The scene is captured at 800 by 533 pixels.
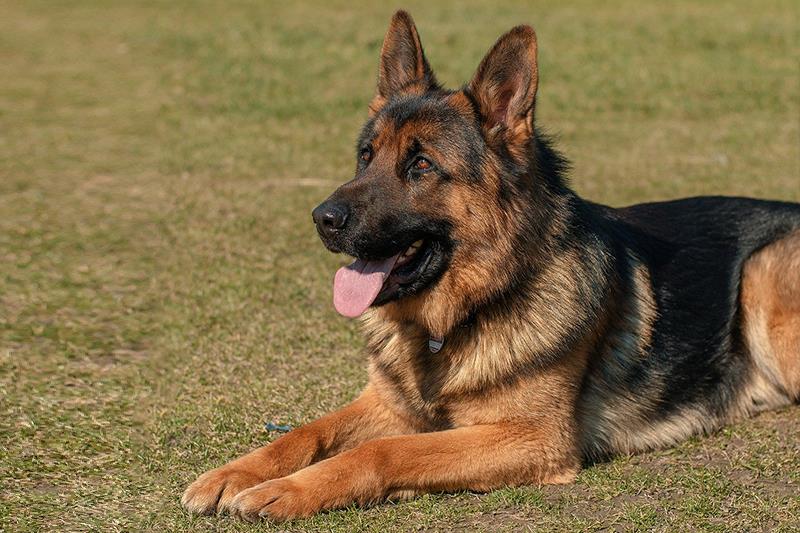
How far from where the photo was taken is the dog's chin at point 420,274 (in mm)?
4812

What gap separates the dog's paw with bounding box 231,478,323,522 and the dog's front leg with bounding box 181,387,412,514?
0.38ft

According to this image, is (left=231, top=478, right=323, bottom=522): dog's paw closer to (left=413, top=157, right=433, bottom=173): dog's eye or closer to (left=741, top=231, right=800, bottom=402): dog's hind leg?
(left=413, top=157, right=433, bottom=173): dog's eye

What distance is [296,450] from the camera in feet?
15.6

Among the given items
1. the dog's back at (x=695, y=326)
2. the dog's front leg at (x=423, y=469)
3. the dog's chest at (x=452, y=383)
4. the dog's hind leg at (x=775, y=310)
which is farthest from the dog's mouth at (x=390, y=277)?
the dog's hind leg at (x=775, y=310)

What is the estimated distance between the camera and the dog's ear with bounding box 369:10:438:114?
535 centimetres

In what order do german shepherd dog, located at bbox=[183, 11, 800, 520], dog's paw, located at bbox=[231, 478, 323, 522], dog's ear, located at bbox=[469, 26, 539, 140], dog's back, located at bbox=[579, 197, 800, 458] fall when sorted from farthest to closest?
dog's back, located at bbox=[579, 197, 800, 458]
dog's ear, located at bbox=[469, 26, 539, 140]
german shepherd dog, located at bbox=[183, 11, 800, 520]
dog's paw, located at bbox=[231, 478, 323, 522]

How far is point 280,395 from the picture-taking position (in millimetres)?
5891

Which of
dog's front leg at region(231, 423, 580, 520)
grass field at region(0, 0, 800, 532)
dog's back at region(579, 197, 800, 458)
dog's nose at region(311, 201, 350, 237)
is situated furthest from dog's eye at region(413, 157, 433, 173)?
grass field at region(0, 0, 800, 532)

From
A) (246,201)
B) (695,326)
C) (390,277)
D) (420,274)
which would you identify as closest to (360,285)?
(390,277)

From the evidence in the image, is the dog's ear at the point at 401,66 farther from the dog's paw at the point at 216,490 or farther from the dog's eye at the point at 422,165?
the dog's paw at the point at 216,490

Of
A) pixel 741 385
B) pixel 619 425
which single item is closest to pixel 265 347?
pixel 619 425

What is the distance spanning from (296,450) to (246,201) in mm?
5528

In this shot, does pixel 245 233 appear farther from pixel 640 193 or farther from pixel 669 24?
pixel 669 24

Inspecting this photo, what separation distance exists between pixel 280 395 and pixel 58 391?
1.23m
